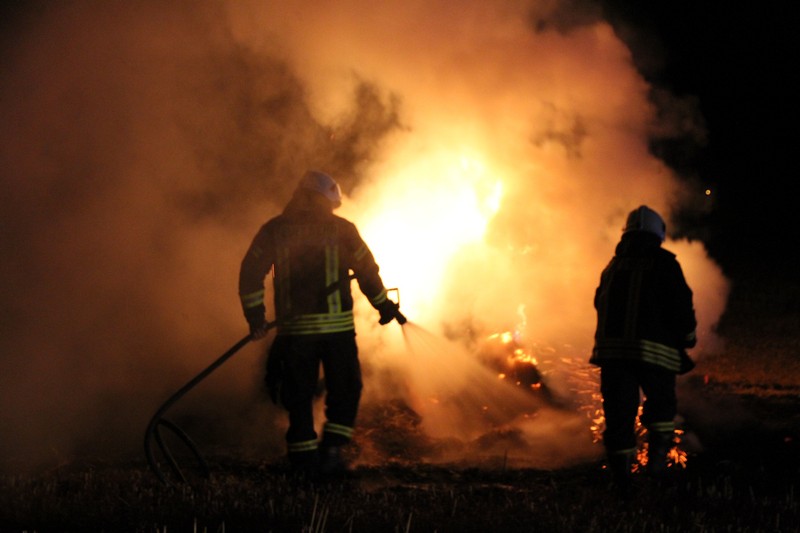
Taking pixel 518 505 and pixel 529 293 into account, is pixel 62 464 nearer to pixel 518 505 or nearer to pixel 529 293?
pixel 518 505

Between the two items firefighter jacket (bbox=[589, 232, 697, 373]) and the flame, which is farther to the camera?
the flame

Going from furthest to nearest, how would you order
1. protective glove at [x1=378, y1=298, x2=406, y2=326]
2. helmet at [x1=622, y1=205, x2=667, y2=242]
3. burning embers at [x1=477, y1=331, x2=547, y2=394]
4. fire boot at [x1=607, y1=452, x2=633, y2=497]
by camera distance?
burning embers at [x1=477, y1=331, x2=547, y2=394] → protective glove at [x1=378, y1=298, x2=406, y2=326] → helmet at [x1=622, y1=205, x2=667, y2=242] → fire boot at [x1=607, y1=452, x2=633, y2=497]

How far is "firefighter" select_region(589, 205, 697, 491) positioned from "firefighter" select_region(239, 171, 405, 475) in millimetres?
1683

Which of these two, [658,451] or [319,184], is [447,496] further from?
[319,184]

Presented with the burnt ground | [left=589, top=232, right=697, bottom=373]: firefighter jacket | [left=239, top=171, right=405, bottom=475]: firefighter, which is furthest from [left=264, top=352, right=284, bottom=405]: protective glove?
[left=589, top=232, right=697, bottom=373]: firefighter jacket

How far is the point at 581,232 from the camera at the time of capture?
1021cm

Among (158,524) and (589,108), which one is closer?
(158,524)

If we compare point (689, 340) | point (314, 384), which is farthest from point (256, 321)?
point (689, 340)

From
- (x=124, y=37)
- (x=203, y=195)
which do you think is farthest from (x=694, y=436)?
(x=124, y=37)

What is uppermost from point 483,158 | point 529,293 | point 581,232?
point 483,158

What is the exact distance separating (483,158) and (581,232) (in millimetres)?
1756

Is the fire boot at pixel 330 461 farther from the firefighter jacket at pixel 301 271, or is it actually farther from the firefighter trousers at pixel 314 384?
the firefighter jacket at pixel 301 271

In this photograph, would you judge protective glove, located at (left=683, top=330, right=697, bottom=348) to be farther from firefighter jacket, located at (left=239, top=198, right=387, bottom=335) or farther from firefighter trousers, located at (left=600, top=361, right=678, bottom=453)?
firefighter jacket, located at (left=239, top=198, right=387, bottom=335)

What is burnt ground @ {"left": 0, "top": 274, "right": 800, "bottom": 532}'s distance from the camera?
150 inches
